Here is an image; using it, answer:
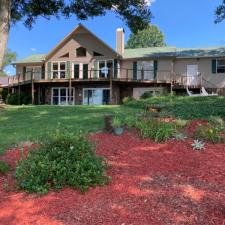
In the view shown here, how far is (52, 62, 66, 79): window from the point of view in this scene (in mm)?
33166

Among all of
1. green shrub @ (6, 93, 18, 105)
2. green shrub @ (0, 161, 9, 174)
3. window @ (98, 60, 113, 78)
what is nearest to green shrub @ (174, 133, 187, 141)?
green shrub @ (0, 161, 9, 174)

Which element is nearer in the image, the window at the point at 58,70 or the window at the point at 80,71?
the window at the point at 80,71

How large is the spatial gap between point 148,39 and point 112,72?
1460 inches

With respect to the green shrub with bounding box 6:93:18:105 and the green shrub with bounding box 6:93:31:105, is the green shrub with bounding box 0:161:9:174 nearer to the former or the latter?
the green shrub with bounding box 6:93:31:105

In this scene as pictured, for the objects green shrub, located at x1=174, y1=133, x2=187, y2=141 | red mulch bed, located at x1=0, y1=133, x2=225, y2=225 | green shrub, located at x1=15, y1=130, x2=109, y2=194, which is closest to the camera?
red mulch bed, located at x1=0, y1=133, x2=225, y2=225

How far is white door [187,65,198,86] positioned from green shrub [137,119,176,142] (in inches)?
828

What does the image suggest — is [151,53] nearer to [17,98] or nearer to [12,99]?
[17,98]

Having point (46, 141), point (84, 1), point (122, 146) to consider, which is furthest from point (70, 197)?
point (84, 1)

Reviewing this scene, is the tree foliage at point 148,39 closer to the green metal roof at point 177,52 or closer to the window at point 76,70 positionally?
the green metal roof at point 177,52

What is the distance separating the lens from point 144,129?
9070 millimetres

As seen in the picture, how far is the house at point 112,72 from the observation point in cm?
2981

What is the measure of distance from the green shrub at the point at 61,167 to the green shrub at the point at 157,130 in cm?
233

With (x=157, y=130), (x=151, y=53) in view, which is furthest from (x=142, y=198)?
(x=151, y=53)

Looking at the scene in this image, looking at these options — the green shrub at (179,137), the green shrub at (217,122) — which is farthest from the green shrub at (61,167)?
the green shrub at (217,122)
